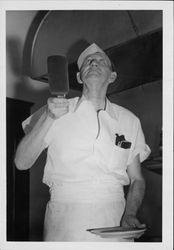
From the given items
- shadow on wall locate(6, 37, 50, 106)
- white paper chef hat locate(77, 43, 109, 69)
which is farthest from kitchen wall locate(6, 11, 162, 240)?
white paper chef hat locate(77, 43, 109, 69)

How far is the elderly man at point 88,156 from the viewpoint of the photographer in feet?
3.59

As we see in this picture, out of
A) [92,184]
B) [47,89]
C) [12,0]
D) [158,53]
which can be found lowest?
[92,184]

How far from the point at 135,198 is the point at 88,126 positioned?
26 centimetres

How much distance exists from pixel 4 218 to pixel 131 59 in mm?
628

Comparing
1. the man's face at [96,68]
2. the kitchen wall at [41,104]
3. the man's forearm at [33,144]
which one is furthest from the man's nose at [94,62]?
the man's forearm at [33,144]

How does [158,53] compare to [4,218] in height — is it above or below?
above

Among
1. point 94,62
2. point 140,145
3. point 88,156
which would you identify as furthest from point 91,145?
point 94,62

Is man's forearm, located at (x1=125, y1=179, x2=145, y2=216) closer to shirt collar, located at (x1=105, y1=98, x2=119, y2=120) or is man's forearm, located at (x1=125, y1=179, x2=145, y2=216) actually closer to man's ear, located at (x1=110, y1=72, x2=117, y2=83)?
shirt collar, located at (x1=105, y1=98, x2=119, y2=120)

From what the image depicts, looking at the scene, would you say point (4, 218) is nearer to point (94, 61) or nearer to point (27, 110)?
point (27, 110)

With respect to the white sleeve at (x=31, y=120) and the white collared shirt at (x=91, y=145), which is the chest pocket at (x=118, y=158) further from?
the white sleeve at (x=31, y=120)

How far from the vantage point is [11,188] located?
3.70ft

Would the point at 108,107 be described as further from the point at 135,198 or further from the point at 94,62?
the point at 135,198

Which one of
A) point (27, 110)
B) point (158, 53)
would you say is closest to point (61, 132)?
point (27, 110)

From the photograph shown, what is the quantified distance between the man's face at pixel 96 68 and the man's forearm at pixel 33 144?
180mm
